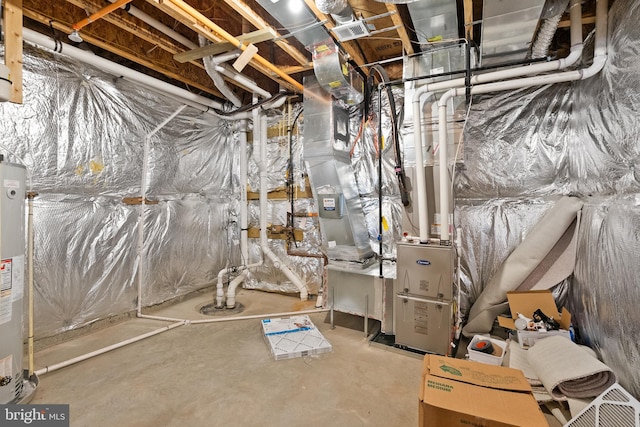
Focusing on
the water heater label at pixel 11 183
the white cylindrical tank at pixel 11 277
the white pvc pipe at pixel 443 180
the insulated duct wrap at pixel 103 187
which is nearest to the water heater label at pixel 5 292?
the white cylindrical tank at pixel 11 277

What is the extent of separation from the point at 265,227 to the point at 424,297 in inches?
88.5

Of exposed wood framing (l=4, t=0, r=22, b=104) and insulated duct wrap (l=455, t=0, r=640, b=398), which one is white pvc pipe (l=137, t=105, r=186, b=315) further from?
insulated duct wrap (l=455, t=0, r=640, b=398)

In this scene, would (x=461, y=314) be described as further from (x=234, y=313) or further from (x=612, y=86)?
(x=234, y=313)

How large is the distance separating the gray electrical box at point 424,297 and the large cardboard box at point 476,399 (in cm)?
85

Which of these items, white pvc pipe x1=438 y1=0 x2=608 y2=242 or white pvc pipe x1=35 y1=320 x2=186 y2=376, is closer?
white pvc pipe x1=35 y1=320 x2=186 y2=376

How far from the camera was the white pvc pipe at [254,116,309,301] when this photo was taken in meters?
3.70

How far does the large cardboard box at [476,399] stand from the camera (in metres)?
1.16

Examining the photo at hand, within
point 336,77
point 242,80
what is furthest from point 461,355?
point 242,80

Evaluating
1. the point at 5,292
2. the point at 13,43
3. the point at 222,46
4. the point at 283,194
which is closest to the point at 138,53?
the point at 222,46

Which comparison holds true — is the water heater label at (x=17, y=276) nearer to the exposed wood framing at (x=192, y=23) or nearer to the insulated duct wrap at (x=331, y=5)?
the exposed wood framing at (x=192, y=23)

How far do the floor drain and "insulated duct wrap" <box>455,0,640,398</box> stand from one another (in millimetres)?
2517

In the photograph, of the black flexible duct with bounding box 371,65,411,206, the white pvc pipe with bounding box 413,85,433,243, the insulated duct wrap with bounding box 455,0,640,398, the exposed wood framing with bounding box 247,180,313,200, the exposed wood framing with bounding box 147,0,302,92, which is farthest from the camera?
the exposed wood framing with bounding box 247,180,313,200

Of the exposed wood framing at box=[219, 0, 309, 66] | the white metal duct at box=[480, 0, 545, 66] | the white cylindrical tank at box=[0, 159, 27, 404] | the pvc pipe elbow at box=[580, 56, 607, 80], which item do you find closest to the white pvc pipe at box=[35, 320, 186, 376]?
the white cylindrical tank at box=[0, 159, 27, 404]

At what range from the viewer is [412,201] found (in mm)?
2705
